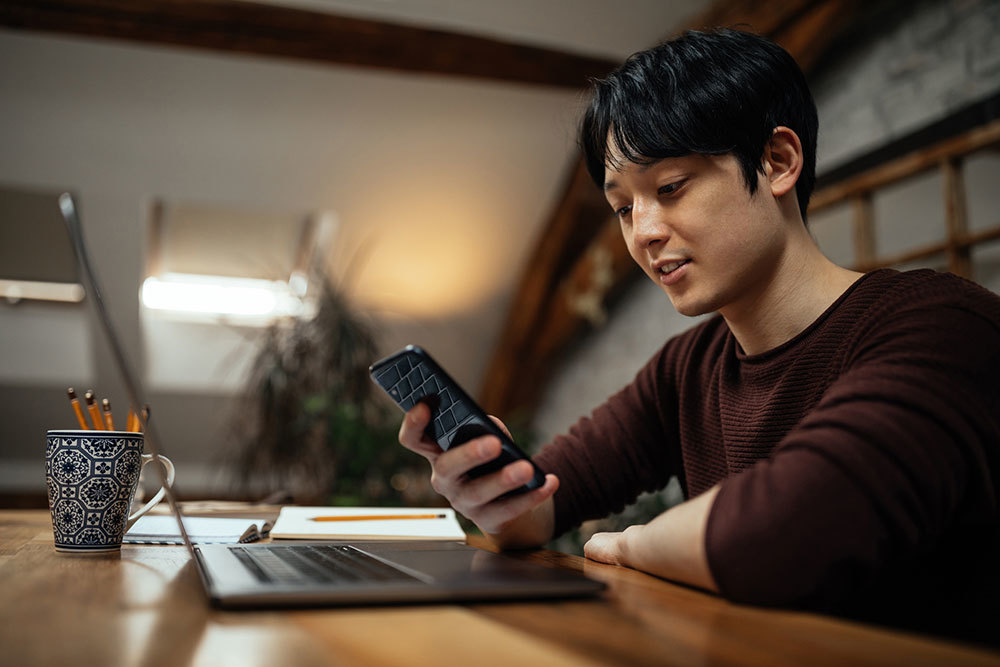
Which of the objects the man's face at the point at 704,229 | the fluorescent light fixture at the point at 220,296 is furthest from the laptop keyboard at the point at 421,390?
the fluorescent light fixture at the point at 220,296

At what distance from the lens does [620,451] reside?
4.49 feet

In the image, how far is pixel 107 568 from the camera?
34.2 inches

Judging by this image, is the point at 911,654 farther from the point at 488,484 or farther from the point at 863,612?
the point at 488,484

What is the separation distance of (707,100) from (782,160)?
0.15 metres

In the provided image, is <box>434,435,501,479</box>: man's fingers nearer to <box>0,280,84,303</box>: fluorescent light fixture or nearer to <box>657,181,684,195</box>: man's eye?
<box>657,181,684,195</box>: man's eye

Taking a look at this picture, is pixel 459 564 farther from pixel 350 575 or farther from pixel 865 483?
pixel 865 483

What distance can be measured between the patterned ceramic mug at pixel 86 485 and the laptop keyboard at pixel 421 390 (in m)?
0.34

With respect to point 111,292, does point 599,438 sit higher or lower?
lower

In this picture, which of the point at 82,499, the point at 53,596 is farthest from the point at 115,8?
the point at 53,596

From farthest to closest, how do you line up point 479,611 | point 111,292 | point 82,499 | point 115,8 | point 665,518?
1. point 111,292
2. point 115,8
3. point 82,499
4. point 665,518
5. point 479,611

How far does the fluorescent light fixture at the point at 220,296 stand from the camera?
4559 mm

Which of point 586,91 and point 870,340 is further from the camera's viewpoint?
point 586,91

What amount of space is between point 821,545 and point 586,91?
Result: 86 cm

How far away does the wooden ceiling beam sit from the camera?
3.13m
